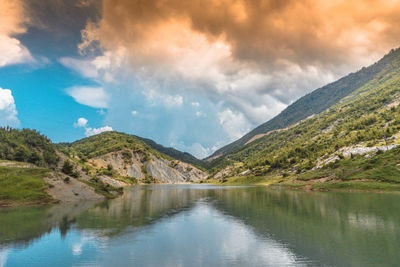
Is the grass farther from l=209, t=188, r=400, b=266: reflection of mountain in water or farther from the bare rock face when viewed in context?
l=209, t=188, r=400, b=266: reflection of mountain in water

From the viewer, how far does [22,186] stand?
7175cm

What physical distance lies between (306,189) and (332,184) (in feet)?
51.5

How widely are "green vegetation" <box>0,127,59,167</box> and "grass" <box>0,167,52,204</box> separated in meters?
40.9

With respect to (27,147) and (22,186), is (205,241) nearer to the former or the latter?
(22,186)

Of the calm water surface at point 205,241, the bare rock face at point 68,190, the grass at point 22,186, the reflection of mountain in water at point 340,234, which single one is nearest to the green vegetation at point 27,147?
the grass at point 22,186

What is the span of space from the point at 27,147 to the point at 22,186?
244ft

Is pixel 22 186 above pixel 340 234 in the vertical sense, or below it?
above

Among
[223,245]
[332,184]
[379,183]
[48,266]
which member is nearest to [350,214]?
[223,245]

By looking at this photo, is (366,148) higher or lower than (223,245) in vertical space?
higher

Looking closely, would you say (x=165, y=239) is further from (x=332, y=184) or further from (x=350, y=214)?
(x=332, y=184)

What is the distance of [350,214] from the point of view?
49.1 meters

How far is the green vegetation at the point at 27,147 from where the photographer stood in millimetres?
111750

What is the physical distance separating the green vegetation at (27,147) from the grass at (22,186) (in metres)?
40.9

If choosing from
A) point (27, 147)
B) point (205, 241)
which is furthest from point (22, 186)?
point (27, 147)
